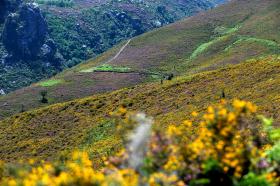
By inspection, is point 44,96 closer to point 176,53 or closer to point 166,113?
point 176,53

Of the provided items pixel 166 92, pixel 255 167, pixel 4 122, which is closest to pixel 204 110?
pixel 166 92

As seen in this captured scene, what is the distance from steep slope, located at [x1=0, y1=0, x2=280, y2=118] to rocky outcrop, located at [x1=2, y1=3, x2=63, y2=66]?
73926 mm

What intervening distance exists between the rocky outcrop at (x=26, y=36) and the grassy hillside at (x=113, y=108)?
120758mm

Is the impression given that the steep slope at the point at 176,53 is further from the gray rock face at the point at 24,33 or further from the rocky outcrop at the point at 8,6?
the rocky outcrop at the point at 8,6

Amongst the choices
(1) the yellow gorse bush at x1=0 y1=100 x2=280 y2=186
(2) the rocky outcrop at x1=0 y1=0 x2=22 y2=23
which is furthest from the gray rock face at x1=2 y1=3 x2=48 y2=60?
(1) the yellow gorse bush at x1=0 y1=100 x2=280 y2=186

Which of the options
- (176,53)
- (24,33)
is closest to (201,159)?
(176,53)

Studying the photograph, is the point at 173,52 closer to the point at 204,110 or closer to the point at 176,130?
the point at 204,110

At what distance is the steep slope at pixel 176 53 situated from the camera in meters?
79.3

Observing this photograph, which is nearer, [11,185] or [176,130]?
[11,185]

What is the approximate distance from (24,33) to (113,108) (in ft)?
434

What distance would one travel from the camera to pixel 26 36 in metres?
179

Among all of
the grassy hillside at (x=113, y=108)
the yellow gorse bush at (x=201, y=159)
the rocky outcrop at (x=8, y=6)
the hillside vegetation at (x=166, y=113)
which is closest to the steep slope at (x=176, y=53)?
the hillside vegetation at (x=166, y=113)

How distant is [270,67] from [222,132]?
44047mm

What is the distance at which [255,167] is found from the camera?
834cm
